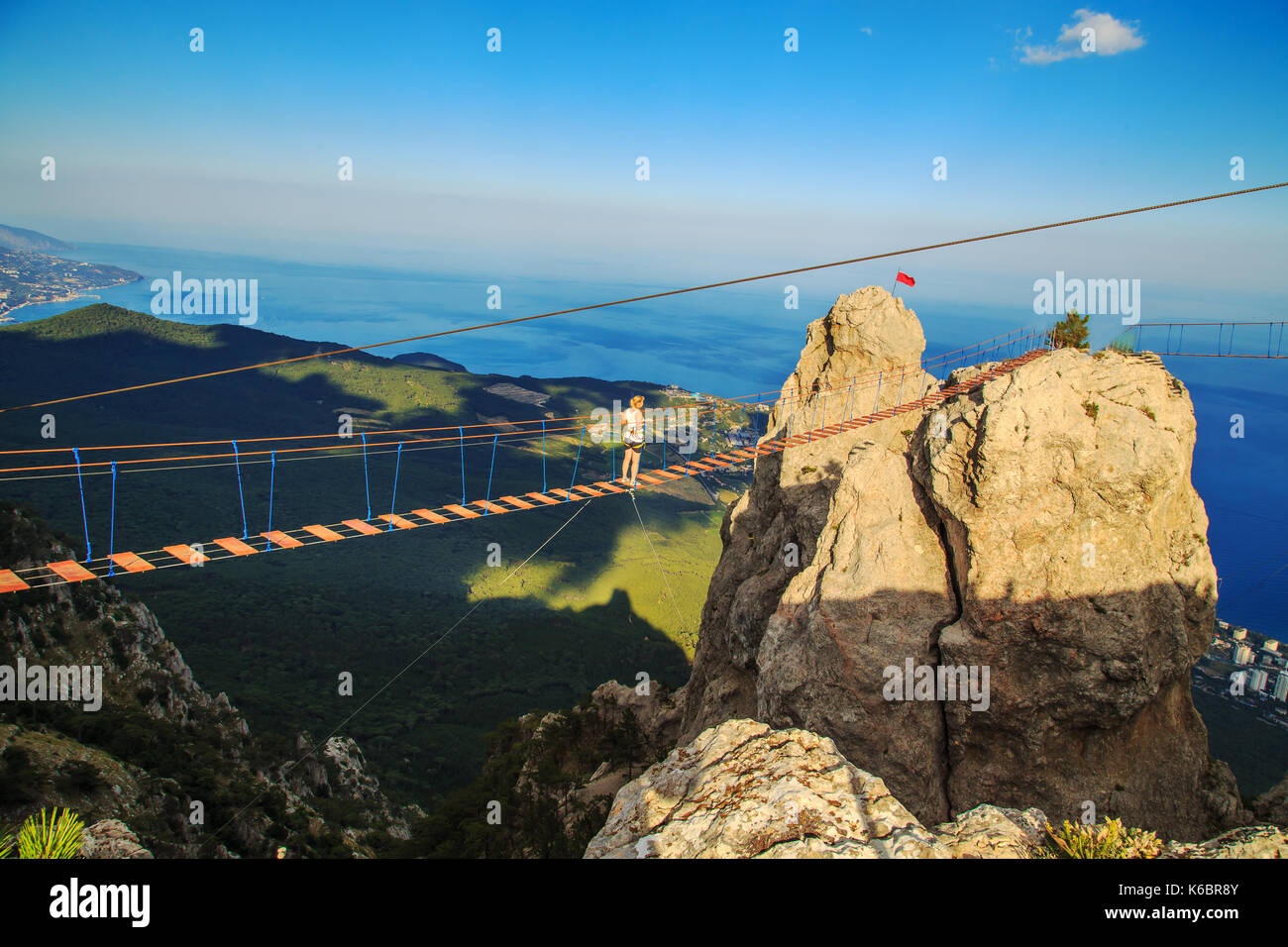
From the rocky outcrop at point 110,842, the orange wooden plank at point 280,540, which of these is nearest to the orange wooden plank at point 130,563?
the orange wooden plank at point 280,540

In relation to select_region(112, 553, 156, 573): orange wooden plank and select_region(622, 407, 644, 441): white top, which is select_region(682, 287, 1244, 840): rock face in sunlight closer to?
select_region(622, 407, 644, 441): white top

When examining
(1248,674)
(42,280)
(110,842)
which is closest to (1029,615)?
(110,842)

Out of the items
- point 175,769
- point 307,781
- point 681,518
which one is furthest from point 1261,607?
point 175,769

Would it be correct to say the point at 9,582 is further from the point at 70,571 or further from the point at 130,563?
the point at 130,563

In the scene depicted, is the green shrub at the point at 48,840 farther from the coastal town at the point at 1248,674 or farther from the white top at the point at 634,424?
the coastal town at the point at 1248,674
